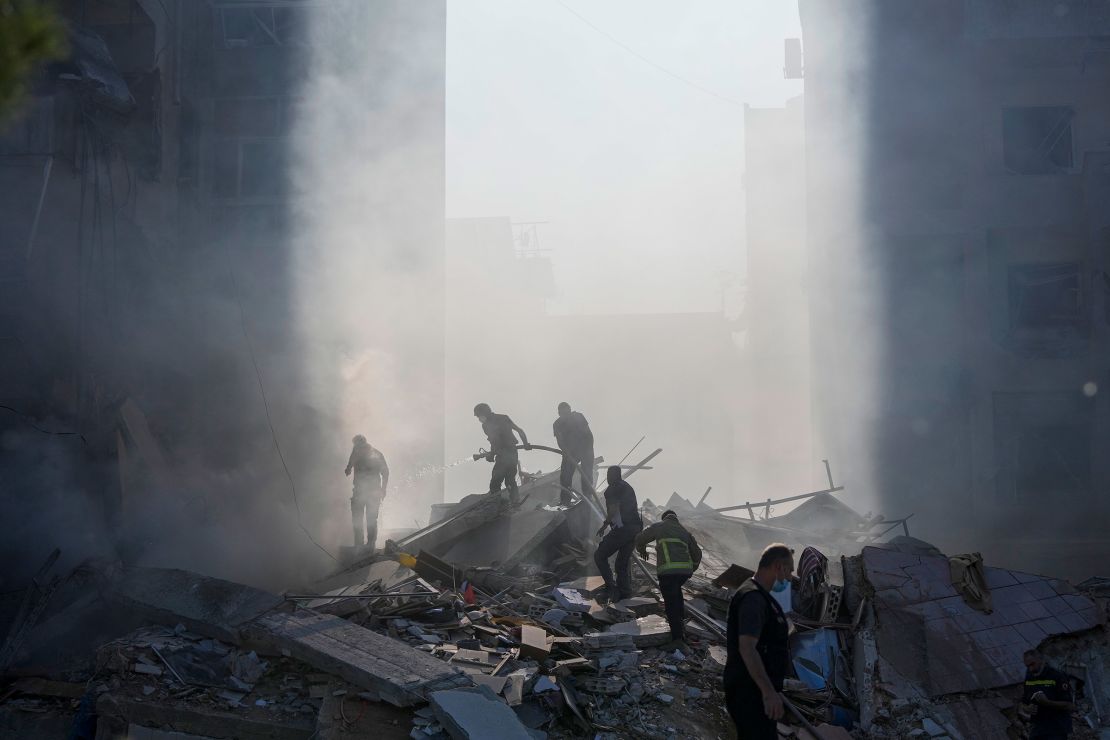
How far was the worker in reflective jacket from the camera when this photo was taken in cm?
683

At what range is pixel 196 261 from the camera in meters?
14.9

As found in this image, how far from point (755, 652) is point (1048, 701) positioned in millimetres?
2847

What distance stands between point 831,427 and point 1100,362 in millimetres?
4964

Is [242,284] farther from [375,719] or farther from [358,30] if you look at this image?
[375,719]

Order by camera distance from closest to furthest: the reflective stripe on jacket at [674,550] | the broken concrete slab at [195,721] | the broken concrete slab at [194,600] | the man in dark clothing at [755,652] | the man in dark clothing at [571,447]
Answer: the man in dark clothing at [755,652], the broken concrete slab at [195,721], the broken concrete slab at [194,600], the reflective stripe on jacket at [674,550], the man in dark clothing at [571,447]

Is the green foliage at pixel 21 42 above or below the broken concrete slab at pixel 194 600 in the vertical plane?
above

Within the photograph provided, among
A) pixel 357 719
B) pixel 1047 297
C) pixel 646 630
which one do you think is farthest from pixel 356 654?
pixel 1047 297

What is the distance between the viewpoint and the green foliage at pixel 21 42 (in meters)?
2.72

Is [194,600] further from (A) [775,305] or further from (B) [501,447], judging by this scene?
(A) [775,305]

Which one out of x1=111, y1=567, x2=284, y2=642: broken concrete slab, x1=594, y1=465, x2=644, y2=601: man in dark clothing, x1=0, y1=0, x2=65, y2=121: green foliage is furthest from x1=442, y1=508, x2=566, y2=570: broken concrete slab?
x1=0, y1=0, x2=65, y2=121: green foliage

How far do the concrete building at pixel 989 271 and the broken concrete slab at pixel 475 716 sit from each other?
12.4m

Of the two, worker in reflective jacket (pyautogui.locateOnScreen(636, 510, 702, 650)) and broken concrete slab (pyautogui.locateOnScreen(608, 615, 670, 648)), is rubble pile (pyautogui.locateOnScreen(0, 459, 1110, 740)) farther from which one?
worker in reflective jacket (pyautogui.locateOnScreen(636, 510, 702, 650))

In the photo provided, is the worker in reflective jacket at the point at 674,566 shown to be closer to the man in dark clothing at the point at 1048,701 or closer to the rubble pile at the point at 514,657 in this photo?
the rubble pile at the point at 514,657

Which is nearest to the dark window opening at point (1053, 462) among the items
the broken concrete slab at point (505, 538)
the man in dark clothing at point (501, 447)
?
the broken concrete slab at point (505, 538)
